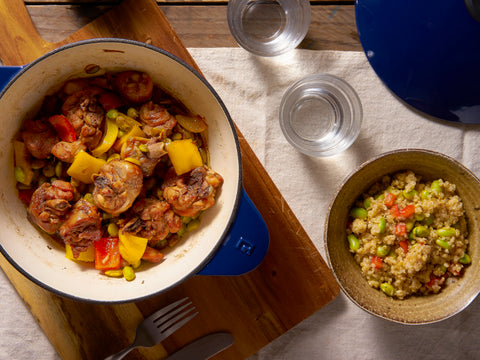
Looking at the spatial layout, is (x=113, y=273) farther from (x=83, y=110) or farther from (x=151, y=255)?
(x=83, y=110)

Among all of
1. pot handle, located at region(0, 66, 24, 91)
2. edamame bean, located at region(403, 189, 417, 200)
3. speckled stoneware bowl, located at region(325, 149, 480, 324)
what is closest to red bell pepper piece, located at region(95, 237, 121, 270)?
pot handle, located at region(0, 66, 24, 91)

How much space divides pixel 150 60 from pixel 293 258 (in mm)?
1076

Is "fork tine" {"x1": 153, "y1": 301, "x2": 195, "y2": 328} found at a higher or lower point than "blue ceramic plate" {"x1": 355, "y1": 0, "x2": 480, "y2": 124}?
lower

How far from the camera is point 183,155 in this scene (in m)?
1.71

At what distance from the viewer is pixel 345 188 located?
6.13 feet

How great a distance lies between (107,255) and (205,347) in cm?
65

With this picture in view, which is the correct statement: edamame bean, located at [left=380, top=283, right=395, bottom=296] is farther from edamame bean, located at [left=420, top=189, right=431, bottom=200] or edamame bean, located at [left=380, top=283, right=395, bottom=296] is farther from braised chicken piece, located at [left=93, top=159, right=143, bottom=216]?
braised chicken piece, located at [left=93, top=159, right=143, bottom=216]

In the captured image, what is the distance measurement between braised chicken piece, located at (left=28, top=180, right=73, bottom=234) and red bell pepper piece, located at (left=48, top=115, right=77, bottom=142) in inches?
7.3

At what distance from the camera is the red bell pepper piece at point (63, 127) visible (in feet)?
5.61

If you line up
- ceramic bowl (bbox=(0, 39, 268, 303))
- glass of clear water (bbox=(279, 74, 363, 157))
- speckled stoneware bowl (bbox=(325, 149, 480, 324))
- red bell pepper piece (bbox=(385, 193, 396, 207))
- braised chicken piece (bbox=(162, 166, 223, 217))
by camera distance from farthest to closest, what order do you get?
glass of clear water (bbox=(279, 74, 363, 157)), red bell pepper piece (bbox=(385, 193, 396, 207)), speckled stoneware bowl (bbox=(325, 149, 480, 324)), braised chicken piece (bbox=(162, 166, 223, 217)), ceramic bowl (bbox=(0, 39, 268, 303))

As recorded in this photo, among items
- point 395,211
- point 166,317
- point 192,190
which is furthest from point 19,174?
point 395,211

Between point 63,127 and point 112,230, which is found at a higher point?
point 63,127

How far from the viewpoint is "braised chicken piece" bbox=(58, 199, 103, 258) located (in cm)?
161

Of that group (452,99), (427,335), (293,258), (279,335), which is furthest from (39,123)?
(427,335)
